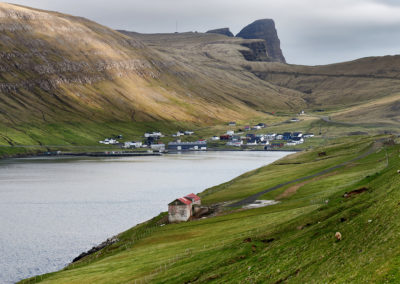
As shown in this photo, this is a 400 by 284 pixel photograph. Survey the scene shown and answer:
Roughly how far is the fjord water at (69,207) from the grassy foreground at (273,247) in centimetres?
969

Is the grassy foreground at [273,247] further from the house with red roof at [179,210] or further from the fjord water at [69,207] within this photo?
the fjord water at [69,207]

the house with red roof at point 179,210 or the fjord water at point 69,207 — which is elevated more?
the house with red roof at point 179,210

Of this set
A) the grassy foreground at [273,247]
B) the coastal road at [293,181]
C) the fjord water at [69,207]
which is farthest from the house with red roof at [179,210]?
the fjord water at [69,207]

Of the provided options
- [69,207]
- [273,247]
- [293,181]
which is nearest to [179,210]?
[293,181]

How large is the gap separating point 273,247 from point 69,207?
280ft

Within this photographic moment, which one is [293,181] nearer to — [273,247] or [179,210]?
[179,210]

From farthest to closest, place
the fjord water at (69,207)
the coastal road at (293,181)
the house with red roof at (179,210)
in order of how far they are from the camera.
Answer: the coastal road at (293,181), the house with red roof at (179,210), the fjord water at (69,207)

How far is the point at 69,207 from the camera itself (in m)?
122

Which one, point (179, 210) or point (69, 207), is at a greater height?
point (179, 210)

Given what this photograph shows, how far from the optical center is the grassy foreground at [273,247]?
33.1m

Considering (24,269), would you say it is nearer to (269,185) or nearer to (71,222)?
(71,222)

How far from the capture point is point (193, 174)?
189 m

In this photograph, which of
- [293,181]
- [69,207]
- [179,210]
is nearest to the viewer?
[179,210]

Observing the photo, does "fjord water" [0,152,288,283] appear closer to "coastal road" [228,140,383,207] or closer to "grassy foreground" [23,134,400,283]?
"grassy foreground" [23,134,400,283]
